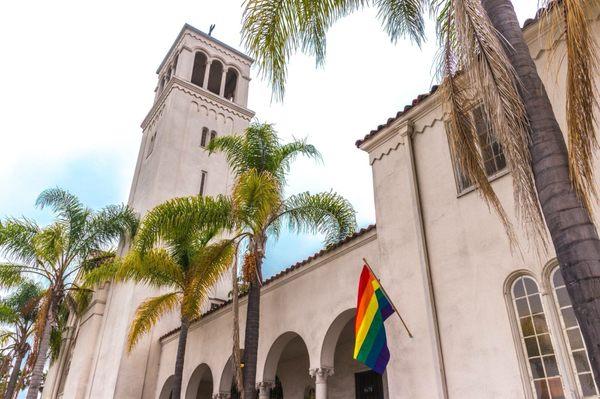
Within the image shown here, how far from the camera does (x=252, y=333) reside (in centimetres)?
1051

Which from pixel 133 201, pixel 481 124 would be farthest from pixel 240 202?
pixel 133 201

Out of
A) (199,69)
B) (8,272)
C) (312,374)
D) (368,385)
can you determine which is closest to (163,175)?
(8,272)

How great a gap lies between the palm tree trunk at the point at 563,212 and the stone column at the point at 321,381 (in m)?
7.27

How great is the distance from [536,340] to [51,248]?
48.2 feet

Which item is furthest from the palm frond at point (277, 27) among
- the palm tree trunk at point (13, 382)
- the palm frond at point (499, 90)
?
the palm tree trunk at point (13, 382)

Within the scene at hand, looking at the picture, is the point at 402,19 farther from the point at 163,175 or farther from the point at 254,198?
the point at 163,175

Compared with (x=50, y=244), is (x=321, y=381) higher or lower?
lower

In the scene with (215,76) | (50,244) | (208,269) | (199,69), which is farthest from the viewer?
(215,76)

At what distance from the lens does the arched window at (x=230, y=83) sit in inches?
1139

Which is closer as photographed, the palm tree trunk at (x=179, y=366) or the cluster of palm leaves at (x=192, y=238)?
the cluster of palm leaves at (x=192, y=238)

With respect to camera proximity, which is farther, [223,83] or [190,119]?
[223,83]

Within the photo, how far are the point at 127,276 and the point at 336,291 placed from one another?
6.96 metres

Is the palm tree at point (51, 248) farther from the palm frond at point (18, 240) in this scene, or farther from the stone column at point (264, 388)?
the stone column at point (264, 388)

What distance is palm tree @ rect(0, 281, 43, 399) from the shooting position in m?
23.7
